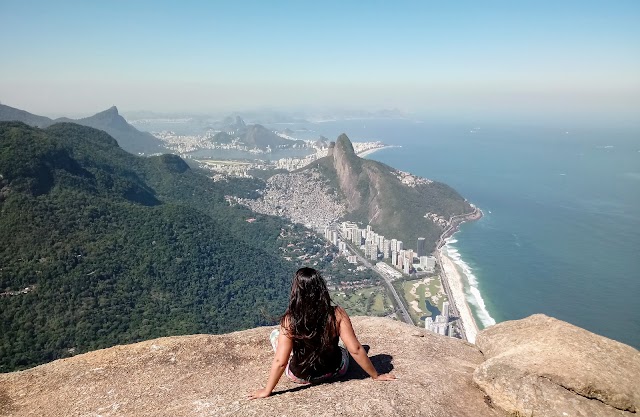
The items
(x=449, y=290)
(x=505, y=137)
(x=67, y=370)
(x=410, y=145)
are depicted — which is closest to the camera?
(x=67, y=370)

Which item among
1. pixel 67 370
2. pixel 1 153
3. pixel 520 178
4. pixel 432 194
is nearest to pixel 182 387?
pixel 67 370

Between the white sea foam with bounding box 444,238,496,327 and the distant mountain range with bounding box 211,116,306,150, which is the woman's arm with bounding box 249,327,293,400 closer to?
the white sea foam with bounding box 444,238,496,327

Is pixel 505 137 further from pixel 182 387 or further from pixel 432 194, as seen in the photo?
pixel 182 387

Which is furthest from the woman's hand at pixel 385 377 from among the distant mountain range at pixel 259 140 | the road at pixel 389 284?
the distant mountain range at pixel 259 140

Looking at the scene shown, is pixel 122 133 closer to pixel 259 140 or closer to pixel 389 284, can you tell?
pixel 259 140

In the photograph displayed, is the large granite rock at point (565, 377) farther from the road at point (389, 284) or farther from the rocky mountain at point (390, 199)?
the rocky mountain at point (390, 199)

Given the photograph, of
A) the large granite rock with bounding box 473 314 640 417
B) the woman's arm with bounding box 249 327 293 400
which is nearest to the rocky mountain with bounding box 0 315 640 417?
the large granite rock with bounding box 473 314 640 417
